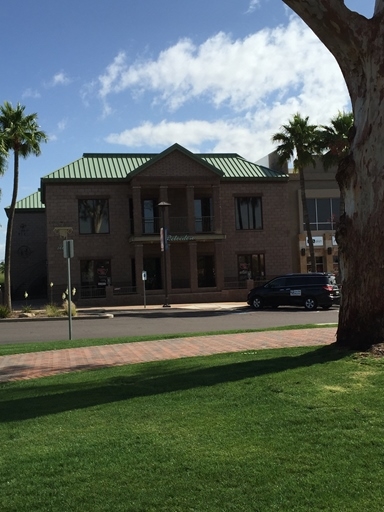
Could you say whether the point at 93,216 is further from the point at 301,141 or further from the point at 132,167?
the point at 301,141

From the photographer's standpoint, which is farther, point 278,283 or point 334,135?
point 334,135

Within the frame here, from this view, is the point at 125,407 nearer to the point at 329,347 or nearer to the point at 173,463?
the point at 173,463

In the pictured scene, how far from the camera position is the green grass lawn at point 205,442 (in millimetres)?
3766

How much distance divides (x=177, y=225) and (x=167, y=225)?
692 millimetres

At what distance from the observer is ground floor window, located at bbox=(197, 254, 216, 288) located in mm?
40531

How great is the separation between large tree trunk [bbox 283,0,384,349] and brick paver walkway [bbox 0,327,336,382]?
10.6 ft

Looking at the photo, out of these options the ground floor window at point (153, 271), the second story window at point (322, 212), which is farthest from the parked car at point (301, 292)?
the second story window at point (322, 212)

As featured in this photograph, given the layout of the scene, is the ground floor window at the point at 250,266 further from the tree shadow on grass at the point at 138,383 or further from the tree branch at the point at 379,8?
the tree branch at the point at 379,8

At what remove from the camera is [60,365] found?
1039 cm

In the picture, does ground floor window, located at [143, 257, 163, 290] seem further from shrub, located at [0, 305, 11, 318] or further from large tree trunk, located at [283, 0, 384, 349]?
large tree trunk, located at [283, 0, 384, 349]

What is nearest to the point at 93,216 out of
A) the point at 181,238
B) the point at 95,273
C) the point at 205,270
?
the point at 95,273

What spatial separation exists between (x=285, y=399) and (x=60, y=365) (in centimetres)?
549

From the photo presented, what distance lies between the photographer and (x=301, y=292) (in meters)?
27.8

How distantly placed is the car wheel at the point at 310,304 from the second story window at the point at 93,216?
15551 millimetres
